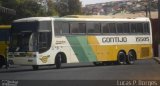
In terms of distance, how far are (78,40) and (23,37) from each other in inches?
140

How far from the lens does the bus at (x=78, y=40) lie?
29391mm

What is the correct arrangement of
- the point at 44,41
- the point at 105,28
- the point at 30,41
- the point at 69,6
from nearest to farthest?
the point at 30,41
the point at 44,41
the point at 105,28
the point at 69,6

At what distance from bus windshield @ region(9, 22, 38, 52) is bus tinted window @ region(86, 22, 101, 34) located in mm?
4088

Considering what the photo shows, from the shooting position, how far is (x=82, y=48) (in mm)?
31797

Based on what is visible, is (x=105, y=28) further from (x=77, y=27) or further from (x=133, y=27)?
(x=133, y=27)

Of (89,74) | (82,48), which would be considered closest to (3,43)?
(82,48)

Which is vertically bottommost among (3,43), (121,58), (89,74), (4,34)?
(89,74)

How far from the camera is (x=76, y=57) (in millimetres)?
31281

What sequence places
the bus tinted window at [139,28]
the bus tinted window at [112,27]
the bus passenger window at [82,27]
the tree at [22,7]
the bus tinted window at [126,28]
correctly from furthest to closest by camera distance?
the tree at [22,7], the bus tinted window at [139,28], the bus tinted window at [126,28], the bus tinted window at [112,27], the bus passenger window at [82,27]

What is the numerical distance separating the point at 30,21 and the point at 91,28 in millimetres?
4445

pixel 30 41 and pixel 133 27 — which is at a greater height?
pixel 133 27

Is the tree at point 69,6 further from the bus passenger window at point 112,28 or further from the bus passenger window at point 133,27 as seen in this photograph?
the bus passenger window at point 112,28

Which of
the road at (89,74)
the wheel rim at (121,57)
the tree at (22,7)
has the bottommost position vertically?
the road at (89,74)

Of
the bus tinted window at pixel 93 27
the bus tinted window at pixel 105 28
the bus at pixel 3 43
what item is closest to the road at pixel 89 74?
the bus at pixel 3 43
